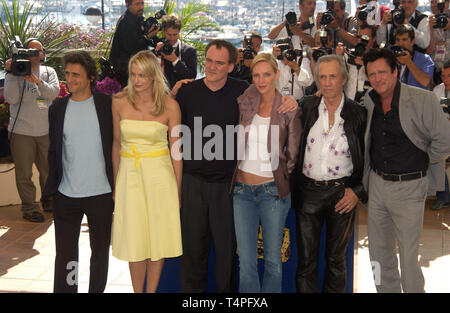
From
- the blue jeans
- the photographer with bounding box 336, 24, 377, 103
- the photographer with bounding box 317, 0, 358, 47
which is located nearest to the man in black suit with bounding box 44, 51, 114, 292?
the blue jeans

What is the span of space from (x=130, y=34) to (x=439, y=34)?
3002 mm

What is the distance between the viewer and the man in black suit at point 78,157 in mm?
3186

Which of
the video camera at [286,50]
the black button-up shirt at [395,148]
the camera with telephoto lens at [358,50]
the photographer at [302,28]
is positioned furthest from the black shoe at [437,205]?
the black button-up shirt at [395,148]

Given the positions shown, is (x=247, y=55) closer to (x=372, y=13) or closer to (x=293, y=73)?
(x=293, y=73)

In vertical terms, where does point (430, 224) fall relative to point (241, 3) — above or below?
below

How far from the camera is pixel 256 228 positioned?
315 cm

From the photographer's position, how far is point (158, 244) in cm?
324

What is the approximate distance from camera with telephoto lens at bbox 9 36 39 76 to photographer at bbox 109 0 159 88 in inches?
31.7

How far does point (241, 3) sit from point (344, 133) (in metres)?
4.61

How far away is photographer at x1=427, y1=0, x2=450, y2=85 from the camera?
17.7 feet
